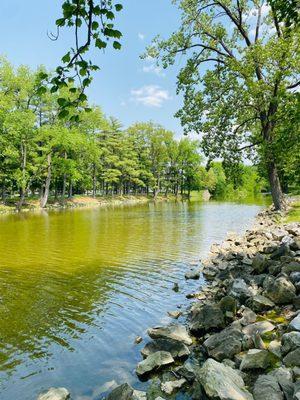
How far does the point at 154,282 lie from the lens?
12.3m

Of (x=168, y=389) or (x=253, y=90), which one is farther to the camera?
(x=253, y=90)

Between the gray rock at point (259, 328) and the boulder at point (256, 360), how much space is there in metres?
1.06

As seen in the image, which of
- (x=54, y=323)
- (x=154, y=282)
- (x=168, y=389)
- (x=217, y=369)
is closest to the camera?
(x=217, y=369)

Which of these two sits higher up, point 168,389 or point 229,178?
point 229,178

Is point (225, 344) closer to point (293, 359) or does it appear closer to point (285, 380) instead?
point (293, 359)

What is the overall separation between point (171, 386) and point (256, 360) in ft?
4.45

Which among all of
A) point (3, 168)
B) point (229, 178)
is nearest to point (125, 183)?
point (3, 168)

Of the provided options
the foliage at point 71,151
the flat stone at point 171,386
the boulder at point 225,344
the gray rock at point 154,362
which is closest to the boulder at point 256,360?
the boulder at point 225,344

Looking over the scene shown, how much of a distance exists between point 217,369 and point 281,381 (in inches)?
32.7

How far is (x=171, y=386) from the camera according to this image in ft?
18.0

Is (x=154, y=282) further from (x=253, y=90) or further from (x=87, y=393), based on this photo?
(x=253, y=90)

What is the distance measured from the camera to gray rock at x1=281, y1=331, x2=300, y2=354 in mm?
5539

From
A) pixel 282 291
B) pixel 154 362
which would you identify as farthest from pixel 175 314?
pixel 154 362

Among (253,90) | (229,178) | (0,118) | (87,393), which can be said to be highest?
(0,118)
